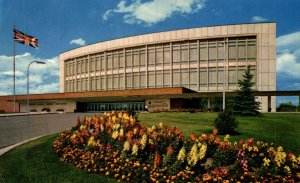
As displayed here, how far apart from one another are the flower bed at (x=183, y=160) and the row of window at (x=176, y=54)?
3345cm

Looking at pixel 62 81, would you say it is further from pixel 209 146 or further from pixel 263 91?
pixel 209 146

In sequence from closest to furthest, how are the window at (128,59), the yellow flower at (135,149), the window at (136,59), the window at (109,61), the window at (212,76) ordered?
1. the yellow flower at (135,149)
2. the window at (212,76)
3. the window at (136,59)
4. the window at (128,59)
5. the window at (109,61)

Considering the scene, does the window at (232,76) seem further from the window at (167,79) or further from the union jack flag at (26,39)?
the union jack flag at (26,39)

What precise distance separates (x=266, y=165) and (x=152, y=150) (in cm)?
328

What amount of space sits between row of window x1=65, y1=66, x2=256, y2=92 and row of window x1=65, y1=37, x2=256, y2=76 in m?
1.70

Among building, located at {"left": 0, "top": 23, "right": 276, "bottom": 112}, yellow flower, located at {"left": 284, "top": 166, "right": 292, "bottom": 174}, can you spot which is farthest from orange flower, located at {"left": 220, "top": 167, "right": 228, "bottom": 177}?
building, located at {"left": 0, "top": 23, "right": 276, "bottom": 112}

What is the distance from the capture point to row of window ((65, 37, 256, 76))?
44.9 meters

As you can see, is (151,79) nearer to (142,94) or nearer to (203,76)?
(142,94)

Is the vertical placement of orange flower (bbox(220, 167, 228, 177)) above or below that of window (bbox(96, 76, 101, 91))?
below

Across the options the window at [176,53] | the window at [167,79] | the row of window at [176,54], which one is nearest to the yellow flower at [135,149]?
the row of window at [176,54]

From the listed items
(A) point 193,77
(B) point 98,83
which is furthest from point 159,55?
(B) point 98,83

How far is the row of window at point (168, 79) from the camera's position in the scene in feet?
148

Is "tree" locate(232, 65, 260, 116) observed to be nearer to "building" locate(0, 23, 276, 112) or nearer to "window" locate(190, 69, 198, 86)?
"building" locate(0, 23, 276, 112)

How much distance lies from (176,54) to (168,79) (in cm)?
445
